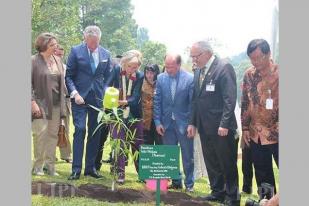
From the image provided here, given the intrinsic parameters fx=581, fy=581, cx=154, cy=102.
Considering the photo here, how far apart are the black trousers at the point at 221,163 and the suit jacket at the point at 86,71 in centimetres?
146

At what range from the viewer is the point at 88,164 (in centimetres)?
783

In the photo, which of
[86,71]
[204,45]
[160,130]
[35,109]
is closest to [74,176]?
[35,109]

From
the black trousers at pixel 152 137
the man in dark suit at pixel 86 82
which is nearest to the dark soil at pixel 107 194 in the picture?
the man in dark suit at pixel 86 82

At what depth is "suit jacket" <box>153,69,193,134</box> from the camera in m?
7.66

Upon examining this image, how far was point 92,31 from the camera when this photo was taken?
7.71 metres

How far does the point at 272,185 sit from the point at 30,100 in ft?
10.9

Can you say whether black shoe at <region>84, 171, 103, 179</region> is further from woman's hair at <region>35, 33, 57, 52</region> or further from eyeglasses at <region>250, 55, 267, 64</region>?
eyeglasses at <region>250, 55, 267, 64</region>

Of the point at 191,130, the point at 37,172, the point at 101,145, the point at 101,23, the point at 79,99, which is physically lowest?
the point at 37,172

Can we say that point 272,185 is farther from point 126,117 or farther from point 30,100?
point 30,100

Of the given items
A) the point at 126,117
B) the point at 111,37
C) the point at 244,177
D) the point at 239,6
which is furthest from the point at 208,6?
the point at 244,177

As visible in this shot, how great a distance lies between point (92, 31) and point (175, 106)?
1483 millimetres

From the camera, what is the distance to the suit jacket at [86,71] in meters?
7.73

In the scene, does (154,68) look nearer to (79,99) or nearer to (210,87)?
(210,87)

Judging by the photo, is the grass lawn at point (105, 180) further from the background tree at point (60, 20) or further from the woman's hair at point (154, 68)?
the background tree at point (60, 20)
